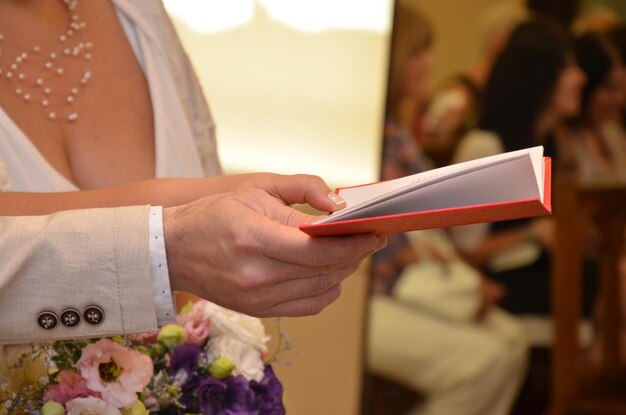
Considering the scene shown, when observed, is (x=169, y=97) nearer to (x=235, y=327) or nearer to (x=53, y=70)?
(x=53, y=70)

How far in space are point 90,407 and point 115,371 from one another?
0.06 metres

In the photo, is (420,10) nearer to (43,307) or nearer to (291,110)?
(291,110)

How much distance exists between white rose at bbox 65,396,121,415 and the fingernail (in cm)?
39

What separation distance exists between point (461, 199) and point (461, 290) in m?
3.58

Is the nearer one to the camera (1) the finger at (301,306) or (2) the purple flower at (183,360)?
(1) the finger at (301,306)

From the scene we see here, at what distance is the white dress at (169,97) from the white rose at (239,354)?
1.40 ft

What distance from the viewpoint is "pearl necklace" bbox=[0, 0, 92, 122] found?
1773mm

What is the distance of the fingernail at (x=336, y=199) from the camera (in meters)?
1.28

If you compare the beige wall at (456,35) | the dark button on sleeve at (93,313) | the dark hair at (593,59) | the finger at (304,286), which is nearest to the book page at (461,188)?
the finger at (304,286)

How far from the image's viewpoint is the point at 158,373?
1.42 meters

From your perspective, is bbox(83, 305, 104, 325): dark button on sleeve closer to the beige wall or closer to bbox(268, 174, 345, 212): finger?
bbox(268, 174, 345, 212): finger

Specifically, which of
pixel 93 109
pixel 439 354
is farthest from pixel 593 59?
pixel 93 109

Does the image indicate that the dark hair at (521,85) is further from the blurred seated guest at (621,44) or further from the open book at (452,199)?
the open book at (452,199)

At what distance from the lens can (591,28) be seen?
16.5 feet
